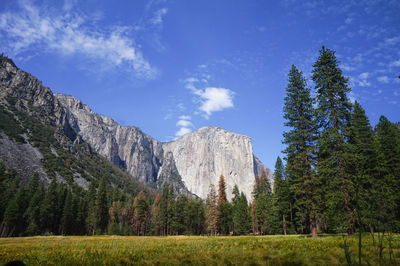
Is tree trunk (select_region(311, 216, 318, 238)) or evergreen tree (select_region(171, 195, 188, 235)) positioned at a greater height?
tree trunk (select_region(311, 216, 318, 238))

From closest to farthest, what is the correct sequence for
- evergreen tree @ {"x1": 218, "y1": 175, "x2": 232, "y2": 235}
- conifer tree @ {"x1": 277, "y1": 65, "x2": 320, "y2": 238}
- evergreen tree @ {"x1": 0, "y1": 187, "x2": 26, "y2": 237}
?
conifer tree @ {"x1": 277, "y1": 65, "x2": 320, "y2": 238}, evergreen tree @ {"x1": 0, "y1": 187, "x2": 26, "y2": 237}, evergreen tree @ {"x1": 218, "y1": 175, "x2": 232, "y2": 235}

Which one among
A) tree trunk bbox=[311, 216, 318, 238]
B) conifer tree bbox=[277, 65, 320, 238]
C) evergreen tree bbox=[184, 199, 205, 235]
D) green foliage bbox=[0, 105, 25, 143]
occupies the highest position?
green foliage bbox=[0, 105, 25, 143]

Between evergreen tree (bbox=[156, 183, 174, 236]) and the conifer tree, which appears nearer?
the conifer tree

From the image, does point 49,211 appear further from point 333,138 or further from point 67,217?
point 333,138

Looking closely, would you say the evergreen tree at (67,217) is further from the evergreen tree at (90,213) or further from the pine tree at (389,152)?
the pine tree at (389,152)

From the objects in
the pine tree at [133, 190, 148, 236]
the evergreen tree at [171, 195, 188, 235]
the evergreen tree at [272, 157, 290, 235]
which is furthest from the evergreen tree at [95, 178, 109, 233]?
the evergreen tree at [272, 157, 290, 235]

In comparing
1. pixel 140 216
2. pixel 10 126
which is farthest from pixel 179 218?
pixel 10 126

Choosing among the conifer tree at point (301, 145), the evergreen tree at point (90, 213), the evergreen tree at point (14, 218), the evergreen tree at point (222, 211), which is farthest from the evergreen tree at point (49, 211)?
the conifer tree at point (301, 145)

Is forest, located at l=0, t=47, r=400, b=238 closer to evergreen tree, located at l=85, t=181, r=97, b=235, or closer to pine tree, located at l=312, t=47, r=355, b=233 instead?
pine tree, located at l=312, t=47, r=355, b=233

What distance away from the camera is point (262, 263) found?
6.15 metres

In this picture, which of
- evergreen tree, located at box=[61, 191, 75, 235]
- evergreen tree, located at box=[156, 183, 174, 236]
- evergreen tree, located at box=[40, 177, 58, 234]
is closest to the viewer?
evergreen tree, located at box=[40, 177, 58, 234]

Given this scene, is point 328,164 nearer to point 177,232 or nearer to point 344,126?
point 344,126

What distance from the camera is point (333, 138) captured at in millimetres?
18672

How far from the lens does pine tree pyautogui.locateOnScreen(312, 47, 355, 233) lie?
58.0ft
